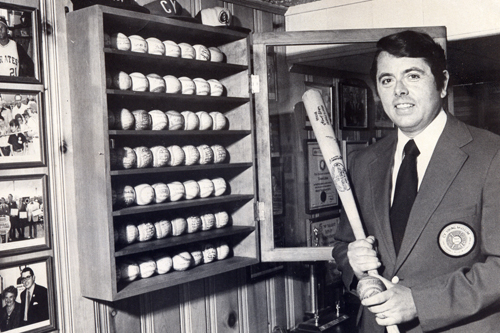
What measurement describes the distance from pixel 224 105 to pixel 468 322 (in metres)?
1.51

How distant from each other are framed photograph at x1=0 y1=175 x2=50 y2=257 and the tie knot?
4.55 ft

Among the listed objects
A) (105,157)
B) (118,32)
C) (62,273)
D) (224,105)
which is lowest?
(62,273)

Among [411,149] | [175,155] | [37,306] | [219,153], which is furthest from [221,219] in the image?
[411,149]

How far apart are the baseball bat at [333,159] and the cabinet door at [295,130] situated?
0.49 metres

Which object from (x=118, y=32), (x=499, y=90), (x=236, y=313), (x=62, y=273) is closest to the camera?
(x=62, y=273)

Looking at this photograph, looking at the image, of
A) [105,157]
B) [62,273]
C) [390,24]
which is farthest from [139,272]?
[390,24]

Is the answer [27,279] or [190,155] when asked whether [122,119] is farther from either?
[27,279]

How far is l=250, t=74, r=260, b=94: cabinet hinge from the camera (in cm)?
250

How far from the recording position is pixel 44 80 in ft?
6.48

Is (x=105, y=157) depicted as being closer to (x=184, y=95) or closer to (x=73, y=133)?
(x=73, y=133)

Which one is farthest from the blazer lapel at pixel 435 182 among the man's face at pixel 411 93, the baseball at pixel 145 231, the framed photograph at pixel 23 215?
the framed photograph at pixel 23 215

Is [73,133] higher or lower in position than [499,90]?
lower

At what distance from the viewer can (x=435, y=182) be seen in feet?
5.50

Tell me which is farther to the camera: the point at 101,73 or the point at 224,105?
the point at 224,105
